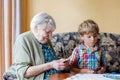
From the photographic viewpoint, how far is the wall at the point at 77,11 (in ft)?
10.2

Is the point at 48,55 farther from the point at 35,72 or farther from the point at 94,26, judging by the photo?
the point at 94,26

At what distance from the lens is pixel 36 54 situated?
1.93 m

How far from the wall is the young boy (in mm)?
1019

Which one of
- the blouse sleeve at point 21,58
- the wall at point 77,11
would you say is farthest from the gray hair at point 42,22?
the wall at point 77,11

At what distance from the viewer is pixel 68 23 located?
10.3 ft

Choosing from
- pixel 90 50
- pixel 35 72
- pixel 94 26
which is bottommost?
pixel 35 72

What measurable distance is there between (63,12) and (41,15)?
122cm

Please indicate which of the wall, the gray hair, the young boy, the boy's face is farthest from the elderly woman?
the wall

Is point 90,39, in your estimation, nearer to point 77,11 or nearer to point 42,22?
point 42,22

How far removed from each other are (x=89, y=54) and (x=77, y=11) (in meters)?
1.13

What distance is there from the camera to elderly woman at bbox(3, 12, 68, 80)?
1.84 metres

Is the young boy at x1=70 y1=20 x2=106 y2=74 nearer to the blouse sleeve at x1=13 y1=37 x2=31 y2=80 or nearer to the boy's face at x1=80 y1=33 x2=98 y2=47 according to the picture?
the boy's face at x1=80 y1=33 x2=98 y2=47

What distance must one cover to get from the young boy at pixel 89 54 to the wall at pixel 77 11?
1019 millimetres

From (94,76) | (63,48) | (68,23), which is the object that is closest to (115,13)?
(68,23)
